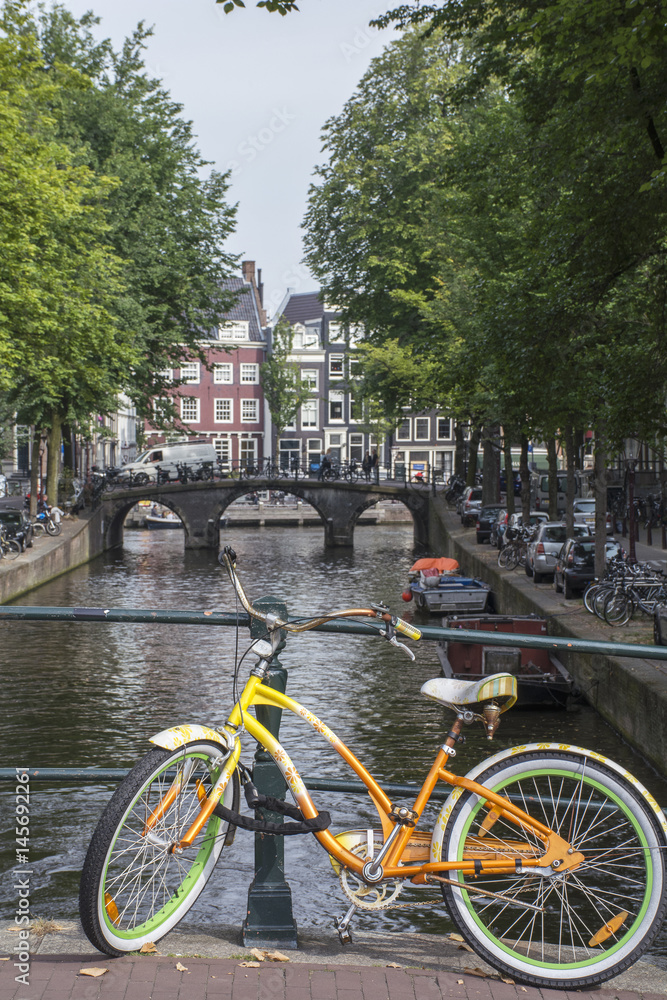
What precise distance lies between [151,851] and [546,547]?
2004 cm

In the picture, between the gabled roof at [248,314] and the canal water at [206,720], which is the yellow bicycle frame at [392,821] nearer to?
the canal water at [206,720]

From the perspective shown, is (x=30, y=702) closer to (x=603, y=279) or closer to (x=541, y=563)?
(x=603, y=279)

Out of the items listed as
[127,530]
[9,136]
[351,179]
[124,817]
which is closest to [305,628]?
[124,817]

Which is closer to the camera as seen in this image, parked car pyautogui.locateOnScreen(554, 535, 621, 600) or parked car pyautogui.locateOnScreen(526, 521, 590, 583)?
parked car pyautogui.locateOnScreen(554, 535, 621, 600)

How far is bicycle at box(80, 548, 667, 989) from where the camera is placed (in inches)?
119

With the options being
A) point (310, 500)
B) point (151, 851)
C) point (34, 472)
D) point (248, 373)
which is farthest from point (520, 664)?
point (248, 373)

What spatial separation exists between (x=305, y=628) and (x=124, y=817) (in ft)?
2.35

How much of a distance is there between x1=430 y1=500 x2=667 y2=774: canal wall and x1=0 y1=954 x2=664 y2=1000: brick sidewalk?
11.9 ft

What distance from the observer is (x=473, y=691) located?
124 inches

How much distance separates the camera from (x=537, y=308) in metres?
13.7

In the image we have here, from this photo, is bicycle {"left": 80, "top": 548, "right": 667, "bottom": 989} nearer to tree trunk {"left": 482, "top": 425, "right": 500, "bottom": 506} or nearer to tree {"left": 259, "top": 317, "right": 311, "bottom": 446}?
tree trunk {"left": 482, "top": 425, "right": 500, "bottom": 506}

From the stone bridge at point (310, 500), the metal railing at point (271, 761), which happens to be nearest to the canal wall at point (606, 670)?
the metal railing at point (271, 761)

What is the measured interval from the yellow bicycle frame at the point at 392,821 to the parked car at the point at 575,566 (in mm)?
16262

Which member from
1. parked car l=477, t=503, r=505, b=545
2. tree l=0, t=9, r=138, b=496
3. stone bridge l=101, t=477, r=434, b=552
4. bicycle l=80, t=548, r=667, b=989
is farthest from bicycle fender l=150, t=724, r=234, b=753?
stone bridge l=101, t=477, r=434, b=552
